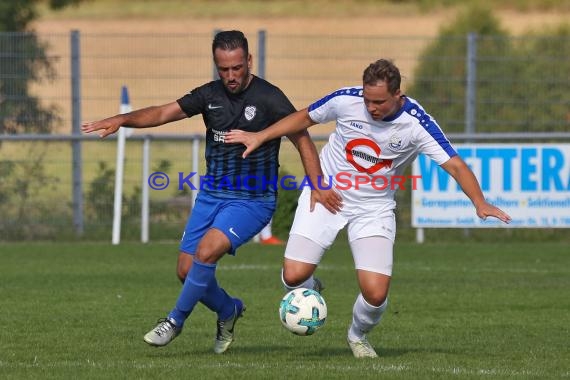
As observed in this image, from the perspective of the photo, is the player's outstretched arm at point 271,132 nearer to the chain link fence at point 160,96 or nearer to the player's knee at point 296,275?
the player's knee at point 296,275

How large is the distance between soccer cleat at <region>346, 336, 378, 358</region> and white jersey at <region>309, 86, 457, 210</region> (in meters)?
0.89

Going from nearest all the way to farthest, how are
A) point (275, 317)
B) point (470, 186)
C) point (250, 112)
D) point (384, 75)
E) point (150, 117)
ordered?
point (384, 75) → point (470, 186) → point (250, 112) → point (150, 117) → point (275, 317)

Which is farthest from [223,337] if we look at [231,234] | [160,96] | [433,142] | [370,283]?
[160,96]

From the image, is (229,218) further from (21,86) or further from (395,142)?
(21,86)

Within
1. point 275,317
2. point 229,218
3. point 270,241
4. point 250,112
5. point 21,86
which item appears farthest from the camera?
point 21,86

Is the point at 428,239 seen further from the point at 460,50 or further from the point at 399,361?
the point at 399,361

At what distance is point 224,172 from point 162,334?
3.77ft

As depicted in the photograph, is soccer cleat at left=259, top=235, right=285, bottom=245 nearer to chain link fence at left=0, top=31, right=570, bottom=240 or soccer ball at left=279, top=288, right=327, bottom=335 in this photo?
chain link fence at left=0, top=31, right=570, bottom=240

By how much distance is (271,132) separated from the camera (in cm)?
867

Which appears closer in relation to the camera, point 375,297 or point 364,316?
point 375,297

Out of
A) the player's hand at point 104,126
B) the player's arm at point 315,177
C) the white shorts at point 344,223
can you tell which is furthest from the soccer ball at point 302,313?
the player's hand at point 104,126

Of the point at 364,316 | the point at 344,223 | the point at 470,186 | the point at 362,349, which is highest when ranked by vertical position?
the point at 470,186

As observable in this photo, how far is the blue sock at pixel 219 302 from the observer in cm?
888

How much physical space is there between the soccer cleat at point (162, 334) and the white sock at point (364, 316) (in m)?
1.17
